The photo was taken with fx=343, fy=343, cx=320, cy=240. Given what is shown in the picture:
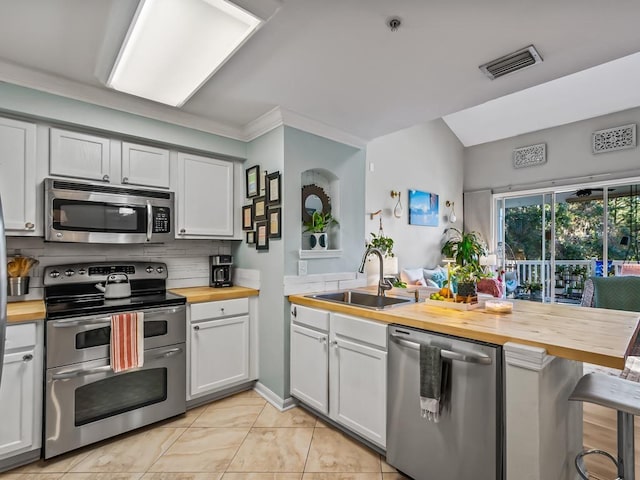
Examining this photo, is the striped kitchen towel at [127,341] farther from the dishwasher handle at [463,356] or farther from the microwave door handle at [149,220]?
the dishwasher handle at [463,356]

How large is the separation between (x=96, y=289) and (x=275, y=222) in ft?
4.78

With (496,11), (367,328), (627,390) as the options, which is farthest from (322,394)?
(496,11)

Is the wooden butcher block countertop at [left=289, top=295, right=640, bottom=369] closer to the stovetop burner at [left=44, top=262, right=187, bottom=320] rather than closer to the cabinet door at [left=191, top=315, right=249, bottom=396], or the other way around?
the cabinet door at [left=191, top=315, right=249, bottom=396]

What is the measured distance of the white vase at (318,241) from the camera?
298 centimetres

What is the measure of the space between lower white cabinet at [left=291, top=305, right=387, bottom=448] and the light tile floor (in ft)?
0.50

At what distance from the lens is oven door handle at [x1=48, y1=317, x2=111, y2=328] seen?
81.1 inches

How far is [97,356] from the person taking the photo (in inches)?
86.0

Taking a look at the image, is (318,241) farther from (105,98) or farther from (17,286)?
(17,286)

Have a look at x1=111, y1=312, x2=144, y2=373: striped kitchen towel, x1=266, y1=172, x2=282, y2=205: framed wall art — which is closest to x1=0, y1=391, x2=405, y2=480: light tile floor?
x1=111, y1=312, x2=144, y2=373: striped kitchen towel

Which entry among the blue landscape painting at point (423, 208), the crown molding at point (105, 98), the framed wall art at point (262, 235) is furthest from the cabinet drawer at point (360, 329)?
Answer: the blue landscape painting at point (423, 208)

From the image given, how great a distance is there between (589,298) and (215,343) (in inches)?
142

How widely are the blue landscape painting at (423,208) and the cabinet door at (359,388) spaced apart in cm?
385

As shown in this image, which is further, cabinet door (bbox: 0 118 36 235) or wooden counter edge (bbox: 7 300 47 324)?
cabinet door (bbox: 0 118 36 235)

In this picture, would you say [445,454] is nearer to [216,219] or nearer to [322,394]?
[322,394]
